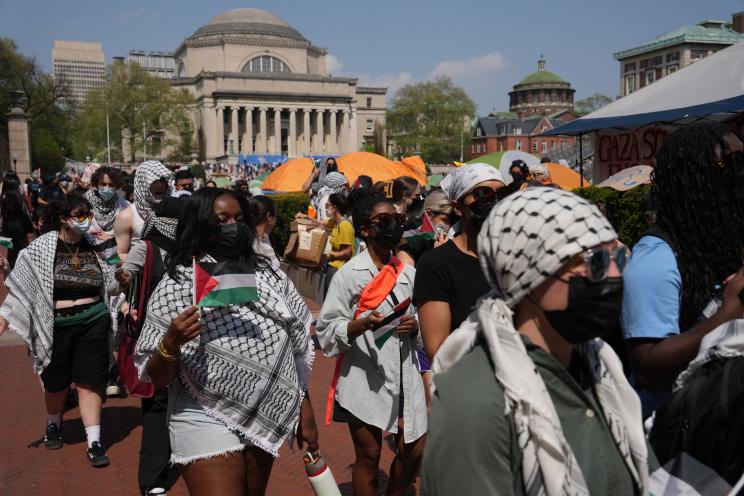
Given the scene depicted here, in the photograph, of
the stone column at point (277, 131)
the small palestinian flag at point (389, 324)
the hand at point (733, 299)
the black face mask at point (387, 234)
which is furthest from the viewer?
the stone column at point (277, 131)

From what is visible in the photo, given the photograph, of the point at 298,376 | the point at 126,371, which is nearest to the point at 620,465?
the point at 298,376

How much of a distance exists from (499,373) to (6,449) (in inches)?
232

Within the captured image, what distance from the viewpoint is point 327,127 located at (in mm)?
121438

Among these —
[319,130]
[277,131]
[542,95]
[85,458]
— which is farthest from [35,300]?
[542,95]

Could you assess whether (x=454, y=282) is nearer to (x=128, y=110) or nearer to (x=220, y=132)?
(x=128, y=110)

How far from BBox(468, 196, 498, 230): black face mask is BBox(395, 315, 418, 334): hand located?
0.85 m

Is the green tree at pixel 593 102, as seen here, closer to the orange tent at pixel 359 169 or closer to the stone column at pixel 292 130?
the stone column at pixel 292 130

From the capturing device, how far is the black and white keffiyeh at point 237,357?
3334 mm

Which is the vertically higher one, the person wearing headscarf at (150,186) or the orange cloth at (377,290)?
the person wearing headscarf at (150,186)

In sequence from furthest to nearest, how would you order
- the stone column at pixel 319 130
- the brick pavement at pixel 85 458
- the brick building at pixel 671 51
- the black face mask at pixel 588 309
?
the stone column at pixel 319 130 → the brick building at pixel 671 51 → the brick pavement at pixel 85 458 → the black face mask at pixel 588 309

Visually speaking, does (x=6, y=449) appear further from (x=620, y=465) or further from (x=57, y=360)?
(x=620, y=465)

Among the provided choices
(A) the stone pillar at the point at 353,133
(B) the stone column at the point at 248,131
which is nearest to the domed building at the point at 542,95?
(A) the stone pillar at the point at 353,133

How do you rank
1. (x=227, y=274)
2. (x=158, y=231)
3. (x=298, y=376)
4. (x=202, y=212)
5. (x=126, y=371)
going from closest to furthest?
(x=227, y=274)
(x=202, y=212)
(x=298, y=376)
(x=158, y=231)
(x=126, y=371)

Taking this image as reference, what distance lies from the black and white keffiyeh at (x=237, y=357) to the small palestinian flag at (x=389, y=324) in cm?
78
